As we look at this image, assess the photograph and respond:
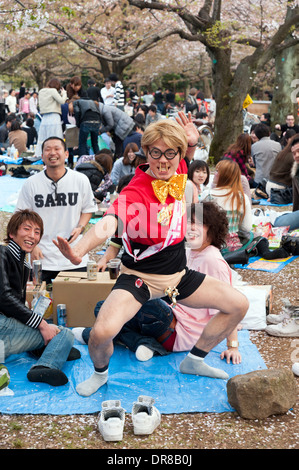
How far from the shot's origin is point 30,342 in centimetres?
416

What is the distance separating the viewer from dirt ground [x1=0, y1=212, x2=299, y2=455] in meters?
3.23

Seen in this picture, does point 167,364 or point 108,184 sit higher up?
point 108,184

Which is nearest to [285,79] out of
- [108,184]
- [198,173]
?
[108,184]

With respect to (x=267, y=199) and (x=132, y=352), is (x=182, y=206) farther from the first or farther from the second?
(x=267, y=199)

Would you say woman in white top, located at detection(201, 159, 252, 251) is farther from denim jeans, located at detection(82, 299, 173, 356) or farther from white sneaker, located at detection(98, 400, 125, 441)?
white sneaker, located at detection(98, 400, 125, 441)

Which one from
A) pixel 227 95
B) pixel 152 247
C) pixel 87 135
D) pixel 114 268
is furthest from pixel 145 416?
pixel 227 95

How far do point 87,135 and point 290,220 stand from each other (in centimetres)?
489

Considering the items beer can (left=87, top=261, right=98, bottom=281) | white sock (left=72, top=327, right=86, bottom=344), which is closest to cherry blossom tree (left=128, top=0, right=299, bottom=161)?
beer can (left=87, top=261, right=98, bottom=281)

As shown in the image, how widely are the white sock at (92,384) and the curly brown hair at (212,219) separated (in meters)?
1.35

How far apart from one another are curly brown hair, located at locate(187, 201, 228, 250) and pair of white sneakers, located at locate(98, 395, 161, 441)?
1.48m

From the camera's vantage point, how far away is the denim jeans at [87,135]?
11.1 meters

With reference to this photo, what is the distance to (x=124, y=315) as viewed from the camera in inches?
135
